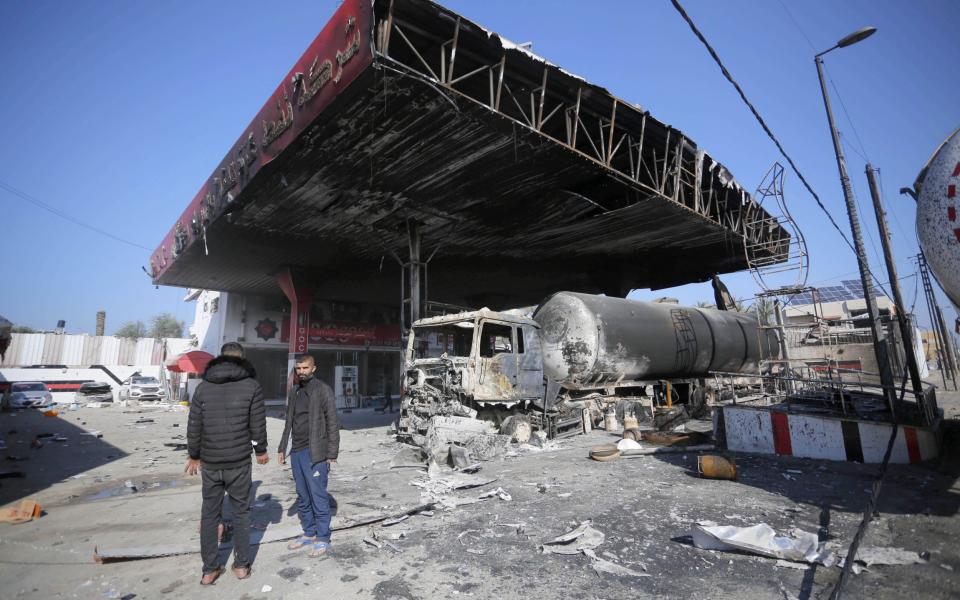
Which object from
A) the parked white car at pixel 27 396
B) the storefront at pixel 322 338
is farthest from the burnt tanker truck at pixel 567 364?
the parked white car at pixel 27 396

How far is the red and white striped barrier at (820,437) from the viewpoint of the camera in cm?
601

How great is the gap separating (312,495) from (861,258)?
32.2 ft

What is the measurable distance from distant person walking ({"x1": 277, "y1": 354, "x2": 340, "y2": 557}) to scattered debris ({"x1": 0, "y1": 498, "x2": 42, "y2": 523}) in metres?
3.45

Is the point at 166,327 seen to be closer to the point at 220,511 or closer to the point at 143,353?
the point at 143,353

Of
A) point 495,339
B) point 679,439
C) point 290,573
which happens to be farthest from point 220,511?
point 679,439

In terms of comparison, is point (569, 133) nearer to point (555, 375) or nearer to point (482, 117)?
point (482, 117)

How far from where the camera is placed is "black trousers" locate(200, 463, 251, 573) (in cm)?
331

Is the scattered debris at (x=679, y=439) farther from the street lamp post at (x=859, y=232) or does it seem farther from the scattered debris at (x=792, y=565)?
the scattered debris at (x=792, y=565)

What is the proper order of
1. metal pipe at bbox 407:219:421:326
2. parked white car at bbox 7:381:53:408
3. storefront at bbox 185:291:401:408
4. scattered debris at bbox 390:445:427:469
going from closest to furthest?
scattered debris at bbox 390:445:427:469 < metal pipe at bbox 407:219:421:326 < parked white car at bbox 7:381:53:408 < storefront at bbox 185:291:401:408

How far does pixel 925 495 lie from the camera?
15.5ft

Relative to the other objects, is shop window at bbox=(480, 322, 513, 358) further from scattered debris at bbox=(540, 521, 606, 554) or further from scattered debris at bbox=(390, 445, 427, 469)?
scattered debris at bbox=(540, 521, 606, 554)

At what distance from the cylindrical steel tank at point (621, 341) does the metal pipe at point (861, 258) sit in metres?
3.93

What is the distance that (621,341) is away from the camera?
10742 millimetres

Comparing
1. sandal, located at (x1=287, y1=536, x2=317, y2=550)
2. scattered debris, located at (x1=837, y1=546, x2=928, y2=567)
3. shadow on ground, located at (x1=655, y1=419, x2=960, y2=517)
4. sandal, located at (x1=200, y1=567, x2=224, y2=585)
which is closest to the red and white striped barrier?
shadow on ground, located at (x1=655, y1=419, x2=960, y2=517)
